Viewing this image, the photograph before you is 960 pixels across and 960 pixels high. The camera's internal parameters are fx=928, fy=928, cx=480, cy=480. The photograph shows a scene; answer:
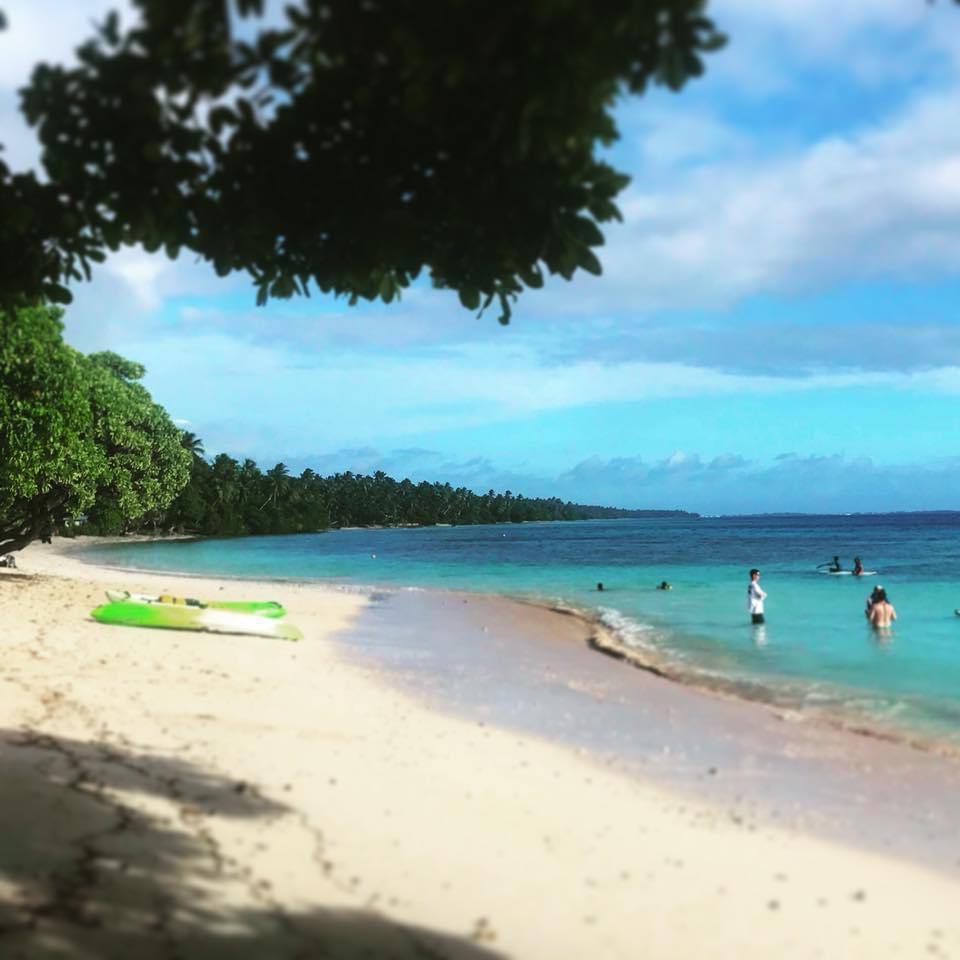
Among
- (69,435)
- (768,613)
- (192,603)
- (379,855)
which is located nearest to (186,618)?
(192,603)

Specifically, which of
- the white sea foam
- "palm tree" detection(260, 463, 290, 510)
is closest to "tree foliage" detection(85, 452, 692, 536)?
"palm tree" detection(260, 463, 290, 510)

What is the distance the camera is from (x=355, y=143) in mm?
4836

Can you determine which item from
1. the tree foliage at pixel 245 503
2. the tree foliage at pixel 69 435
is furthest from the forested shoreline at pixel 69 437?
the tree foliage at pixel 245 503

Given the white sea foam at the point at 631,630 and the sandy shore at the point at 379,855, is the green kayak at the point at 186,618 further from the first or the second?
the white sea foam at the point at 631,630

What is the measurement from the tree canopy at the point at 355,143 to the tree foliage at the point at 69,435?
35.6ft

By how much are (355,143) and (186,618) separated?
51.9ft

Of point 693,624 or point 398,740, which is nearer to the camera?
point 398,740

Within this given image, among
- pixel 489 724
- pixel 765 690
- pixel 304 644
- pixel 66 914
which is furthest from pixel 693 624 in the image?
pixel 66 914

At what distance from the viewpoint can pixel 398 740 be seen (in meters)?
10.7

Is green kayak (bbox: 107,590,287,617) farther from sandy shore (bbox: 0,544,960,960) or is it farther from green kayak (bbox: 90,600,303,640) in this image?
sandy shore (bbox: 0,544,960,960)

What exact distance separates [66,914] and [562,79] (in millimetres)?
5094

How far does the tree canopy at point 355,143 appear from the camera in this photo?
12.9 ft

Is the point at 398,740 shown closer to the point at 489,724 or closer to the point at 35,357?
the point at 489,724

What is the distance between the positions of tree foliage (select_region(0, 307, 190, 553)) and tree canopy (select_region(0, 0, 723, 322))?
10861mm
